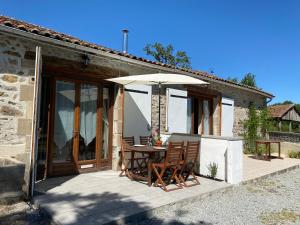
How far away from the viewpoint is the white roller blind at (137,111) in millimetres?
6191

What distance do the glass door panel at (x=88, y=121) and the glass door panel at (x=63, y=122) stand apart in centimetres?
21

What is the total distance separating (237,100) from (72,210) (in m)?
8.50

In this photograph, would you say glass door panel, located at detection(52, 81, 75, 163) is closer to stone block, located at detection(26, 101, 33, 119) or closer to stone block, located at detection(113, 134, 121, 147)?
stone block, located at detection(26, 101, 33, 119)

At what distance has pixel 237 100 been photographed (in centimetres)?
1041

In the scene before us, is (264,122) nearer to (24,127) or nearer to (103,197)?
(103,197)

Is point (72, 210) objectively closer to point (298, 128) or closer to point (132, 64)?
point (132, 64)

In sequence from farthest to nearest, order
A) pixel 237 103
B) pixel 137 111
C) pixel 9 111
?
pixel 237 103
pixel 137 111
pixel 9 111

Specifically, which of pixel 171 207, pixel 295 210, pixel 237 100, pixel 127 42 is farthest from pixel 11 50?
pixel 237 100

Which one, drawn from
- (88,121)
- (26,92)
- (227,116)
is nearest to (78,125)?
(88,121)

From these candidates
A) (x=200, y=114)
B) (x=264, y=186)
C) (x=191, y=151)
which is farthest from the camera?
(x=200, y=114)

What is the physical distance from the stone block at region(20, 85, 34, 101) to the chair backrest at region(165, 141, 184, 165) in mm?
2586

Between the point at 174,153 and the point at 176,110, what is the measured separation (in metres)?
3.06

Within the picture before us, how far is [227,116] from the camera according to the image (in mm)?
9695

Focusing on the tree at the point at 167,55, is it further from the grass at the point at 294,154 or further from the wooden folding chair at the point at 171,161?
the wooden folding chair at the point at 171,161
